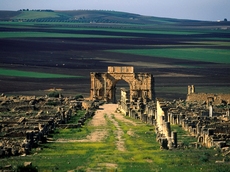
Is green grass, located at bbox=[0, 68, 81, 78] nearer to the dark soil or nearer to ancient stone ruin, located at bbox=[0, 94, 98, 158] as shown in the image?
the dark soil

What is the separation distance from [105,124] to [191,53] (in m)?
91.1

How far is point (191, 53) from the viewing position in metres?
146

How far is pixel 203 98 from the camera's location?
76.8 metres

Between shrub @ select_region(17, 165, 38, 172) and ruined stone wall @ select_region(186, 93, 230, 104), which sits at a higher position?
ruined stone wall @ select_region(186, 93, 230, 104)

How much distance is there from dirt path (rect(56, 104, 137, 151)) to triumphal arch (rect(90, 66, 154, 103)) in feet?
11.4

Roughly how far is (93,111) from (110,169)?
30.8 meters

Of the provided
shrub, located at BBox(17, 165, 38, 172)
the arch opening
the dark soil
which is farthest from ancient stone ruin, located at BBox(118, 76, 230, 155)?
the dark soil

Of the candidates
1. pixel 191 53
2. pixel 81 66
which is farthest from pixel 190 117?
pixel 191 53

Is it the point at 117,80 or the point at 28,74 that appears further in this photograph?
the point at 28,74

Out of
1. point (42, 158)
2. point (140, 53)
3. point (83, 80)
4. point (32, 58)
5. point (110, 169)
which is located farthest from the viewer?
point (140, 53)

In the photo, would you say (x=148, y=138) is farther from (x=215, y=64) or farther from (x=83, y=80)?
(x=215, y=64)

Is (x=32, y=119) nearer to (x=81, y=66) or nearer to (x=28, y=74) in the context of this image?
(x=28, y=74)

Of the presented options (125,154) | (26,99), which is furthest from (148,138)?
(26,99)

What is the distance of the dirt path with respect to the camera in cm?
4650
